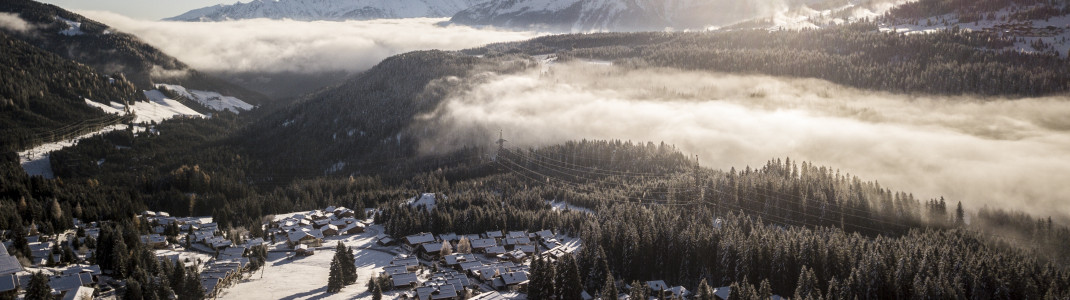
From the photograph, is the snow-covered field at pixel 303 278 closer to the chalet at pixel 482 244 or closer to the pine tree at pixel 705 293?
the chalet at pixel 482 244

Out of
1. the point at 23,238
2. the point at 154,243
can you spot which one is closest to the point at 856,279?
the point at 154,243

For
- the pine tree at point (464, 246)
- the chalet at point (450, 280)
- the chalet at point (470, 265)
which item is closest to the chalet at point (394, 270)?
the chalet at point (450, 280)

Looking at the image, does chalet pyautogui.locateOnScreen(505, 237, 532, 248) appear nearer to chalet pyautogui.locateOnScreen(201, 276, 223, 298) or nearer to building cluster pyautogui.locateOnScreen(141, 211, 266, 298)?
building cluster pyautogui.locateOnScreen(141, 211, 266, 298)

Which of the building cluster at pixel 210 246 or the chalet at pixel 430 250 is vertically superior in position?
the building cluster at pixel 210 246

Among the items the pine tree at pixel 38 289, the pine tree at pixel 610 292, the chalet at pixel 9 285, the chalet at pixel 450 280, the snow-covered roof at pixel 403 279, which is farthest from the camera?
the chalet at pixel 450 280

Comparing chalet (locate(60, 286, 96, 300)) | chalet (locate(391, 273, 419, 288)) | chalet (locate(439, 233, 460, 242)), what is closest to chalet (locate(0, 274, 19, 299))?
chalet (locate(60, 286, 96, 300))

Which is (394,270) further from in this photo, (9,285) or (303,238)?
(9,285)
